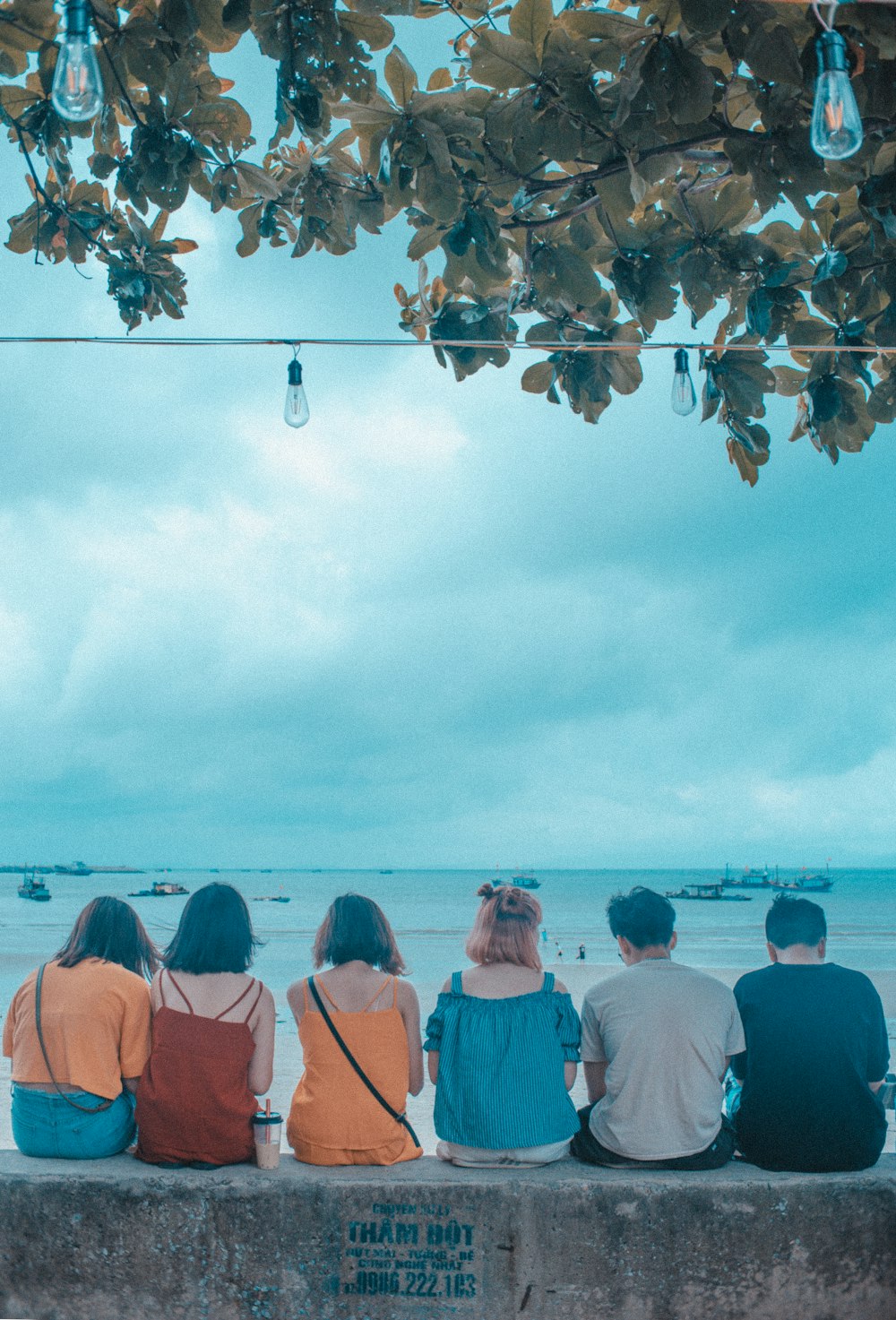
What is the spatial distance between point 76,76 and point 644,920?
251 cm

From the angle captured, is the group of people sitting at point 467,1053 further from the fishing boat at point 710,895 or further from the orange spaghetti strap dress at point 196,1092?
the fishing boat at point 710,895

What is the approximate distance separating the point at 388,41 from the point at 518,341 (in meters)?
0.80

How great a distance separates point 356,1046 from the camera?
2934mm

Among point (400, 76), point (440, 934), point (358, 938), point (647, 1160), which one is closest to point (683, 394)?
point (400, 76)

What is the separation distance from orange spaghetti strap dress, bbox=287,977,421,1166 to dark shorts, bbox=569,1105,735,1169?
52 cm

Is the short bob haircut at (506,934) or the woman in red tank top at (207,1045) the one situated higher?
the short bob haircut at (506,934)

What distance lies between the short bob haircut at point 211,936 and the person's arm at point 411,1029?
473 mm

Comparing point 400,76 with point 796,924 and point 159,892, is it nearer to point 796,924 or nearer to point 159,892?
point 796,924

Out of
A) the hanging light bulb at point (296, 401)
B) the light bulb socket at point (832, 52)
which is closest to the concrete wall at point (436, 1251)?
the hanging light bulb at point (296, 401)

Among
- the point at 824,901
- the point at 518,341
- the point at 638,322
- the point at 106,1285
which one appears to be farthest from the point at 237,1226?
the point at 824,901

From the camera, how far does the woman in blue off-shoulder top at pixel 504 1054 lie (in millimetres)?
2873

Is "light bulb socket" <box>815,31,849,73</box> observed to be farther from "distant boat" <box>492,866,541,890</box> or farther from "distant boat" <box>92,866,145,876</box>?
"distant boat" <box>92,866,145,876</box>

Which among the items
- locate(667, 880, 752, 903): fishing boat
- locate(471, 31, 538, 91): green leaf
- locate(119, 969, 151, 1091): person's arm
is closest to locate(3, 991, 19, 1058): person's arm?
locate(119, 969, 151, 1091): person's arm

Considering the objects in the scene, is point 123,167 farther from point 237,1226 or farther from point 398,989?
point 237,1226
